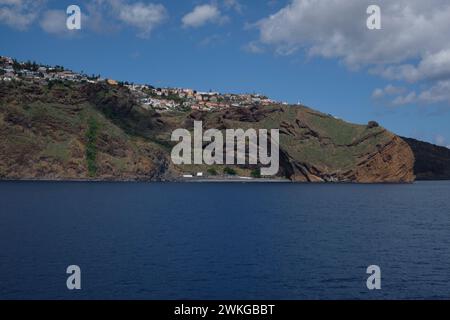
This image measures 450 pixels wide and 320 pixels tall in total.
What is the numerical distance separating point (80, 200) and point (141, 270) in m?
80.6

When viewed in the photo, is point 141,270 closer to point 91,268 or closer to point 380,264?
point 91,268

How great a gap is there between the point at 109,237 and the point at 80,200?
201 feet

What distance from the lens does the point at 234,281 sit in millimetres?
40594

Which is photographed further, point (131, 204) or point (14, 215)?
point (131, 204)

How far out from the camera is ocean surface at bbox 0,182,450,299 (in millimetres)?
37938

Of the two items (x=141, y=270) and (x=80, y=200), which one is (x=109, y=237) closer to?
(x=141, y=270)

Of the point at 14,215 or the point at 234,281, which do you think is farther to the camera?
the point at 14,215

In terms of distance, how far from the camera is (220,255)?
5134 centimetres

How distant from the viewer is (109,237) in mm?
61906

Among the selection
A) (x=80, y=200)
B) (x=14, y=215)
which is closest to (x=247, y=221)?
(x=14, y=215)

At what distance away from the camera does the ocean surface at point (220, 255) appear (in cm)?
3794
